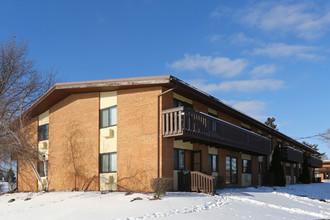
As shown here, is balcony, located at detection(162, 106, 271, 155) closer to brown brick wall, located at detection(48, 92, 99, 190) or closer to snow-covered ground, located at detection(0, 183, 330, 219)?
snow-covered ground, located at detection(0, 183, 330, 219)

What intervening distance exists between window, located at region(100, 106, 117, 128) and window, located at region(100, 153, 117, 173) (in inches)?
71.8

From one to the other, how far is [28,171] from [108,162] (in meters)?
9.49

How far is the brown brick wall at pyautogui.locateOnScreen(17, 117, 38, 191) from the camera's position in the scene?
25562 mm

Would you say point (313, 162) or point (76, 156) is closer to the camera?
point (76, 156)

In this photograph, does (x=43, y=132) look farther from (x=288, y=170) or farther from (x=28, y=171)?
(x=288, y=170)

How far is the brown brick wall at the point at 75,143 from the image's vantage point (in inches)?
819

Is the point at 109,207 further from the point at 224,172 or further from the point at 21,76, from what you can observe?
the point at 21,76

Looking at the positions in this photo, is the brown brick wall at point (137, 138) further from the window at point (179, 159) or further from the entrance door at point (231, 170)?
the entrance door at point (231, 170)

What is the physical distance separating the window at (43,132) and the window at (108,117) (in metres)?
6.41

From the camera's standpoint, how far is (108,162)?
20094 millimetres

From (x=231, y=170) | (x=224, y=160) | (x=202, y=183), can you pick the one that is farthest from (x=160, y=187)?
(x=231, y=170)

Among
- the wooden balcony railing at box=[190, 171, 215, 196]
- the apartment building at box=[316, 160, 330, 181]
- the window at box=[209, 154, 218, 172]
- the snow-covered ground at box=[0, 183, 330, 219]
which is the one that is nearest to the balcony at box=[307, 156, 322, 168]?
the apartment building at box=[316, 160, 330, 181]

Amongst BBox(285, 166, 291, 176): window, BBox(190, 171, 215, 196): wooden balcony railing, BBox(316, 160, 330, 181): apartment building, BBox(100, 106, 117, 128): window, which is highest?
BBox(100, 106, 117, 128): window

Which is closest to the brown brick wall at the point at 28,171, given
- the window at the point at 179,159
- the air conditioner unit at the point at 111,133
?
the air conditioner unit at the point at 111,133
